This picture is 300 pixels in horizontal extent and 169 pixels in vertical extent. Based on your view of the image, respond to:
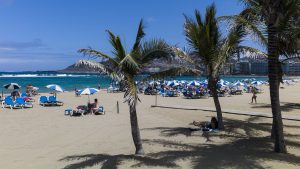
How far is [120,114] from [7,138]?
26.8 feet

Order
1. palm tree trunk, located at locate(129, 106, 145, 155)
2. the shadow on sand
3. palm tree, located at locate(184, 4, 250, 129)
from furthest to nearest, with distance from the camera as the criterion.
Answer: palm tree, located at locate(184, 4, 250, 129) < palm tree trunk, located at locate(129, 106, 145, 155) < the shadow on sand

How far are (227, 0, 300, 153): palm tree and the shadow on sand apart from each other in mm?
844

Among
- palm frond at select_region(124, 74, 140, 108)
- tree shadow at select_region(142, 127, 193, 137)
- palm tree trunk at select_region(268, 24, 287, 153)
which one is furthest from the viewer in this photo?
tree shadow at select_region(142, 127, 193, 137)

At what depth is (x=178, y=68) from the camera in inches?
389

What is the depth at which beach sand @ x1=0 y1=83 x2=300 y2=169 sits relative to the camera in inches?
366

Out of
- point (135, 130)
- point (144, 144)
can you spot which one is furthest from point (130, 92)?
point (144, 144)

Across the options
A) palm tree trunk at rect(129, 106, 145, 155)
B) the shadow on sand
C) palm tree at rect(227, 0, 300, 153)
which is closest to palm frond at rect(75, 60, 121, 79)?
palm tree trunk at rect(129, 106, 145, 155)

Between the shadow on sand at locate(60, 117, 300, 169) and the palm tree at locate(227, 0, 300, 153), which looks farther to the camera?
the palm tree at locate(227, 0, 300, 153)

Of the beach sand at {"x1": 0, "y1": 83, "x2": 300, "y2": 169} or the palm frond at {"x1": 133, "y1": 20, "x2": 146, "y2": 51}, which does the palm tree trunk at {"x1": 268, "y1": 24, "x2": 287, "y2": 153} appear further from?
the palm frond at {"x1": 133, "y1": 20, "x2": 146, "y2": 51}

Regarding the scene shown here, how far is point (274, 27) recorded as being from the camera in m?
9.78

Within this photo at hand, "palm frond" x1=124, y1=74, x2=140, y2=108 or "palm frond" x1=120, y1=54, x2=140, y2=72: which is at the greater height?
"palm frond" x1=120, y1=54, x2=140, y2=72

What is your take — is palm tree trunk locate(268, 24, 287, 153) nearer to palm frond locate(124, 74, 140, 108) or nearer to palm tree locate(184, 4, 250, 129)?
palm tree locate(184, 4, 250, 129)

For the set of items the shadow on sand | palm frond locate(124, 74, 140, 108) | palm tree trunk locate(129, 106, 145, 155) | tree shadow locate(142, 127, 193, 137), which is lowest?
the shadow on sand

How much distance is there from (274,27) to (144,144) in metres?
5.35
